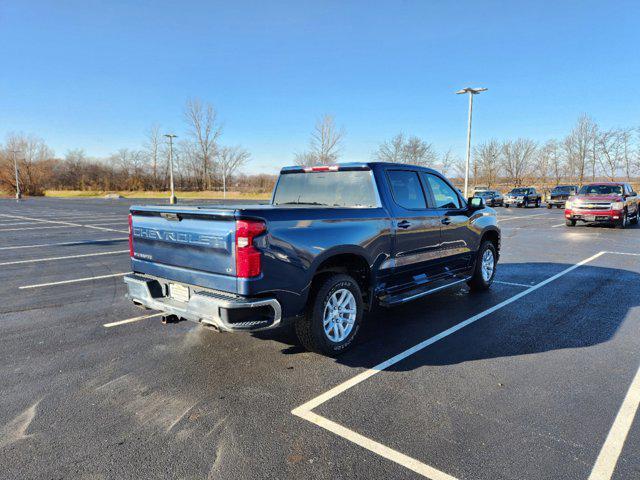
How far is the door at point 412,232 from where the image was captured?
475 cm

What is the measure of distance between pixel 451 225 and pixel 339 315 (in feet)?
8.10

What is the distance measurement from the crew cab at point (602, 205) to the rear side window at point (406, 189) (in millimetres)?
14962

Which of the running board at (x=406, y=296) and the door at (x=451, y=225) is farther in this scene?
the door at (x=451, y=225)

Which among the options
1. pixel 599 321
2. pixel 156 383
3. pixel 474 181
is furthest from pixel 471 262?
pixel 474 181

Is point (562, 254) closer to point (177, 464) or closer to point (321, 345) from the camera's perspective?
point (321, 345)

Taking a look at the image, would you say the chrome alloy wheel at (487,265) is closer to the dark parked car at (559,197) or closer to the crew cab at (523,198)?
the dark parked car at (559,197)

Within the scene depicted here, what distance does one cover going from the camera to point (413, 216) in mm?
4953

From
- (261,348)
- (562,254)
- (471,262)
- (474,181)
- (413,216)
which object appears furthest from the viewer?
(474,181)

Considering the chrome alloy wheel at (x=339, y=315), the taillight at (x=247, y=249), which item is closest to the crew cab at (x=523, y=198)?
the chrome alloy wheel at (x=339, y=315)

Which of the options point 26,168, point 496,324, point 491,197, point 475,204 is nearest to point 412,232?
point 496,324

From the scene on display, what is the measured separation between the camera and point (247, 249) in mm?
3258

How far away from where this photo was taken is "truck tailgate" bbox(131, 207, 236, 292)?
3352mm

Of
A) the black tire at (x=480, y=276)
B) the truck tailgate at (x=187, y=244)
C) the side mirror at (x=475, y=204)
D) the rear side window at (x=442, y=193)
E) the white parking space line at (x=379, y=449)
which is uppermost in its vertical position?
the rear side window at (x=442, y=193)

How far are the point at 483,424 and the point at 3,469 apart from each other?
10.2 feet
